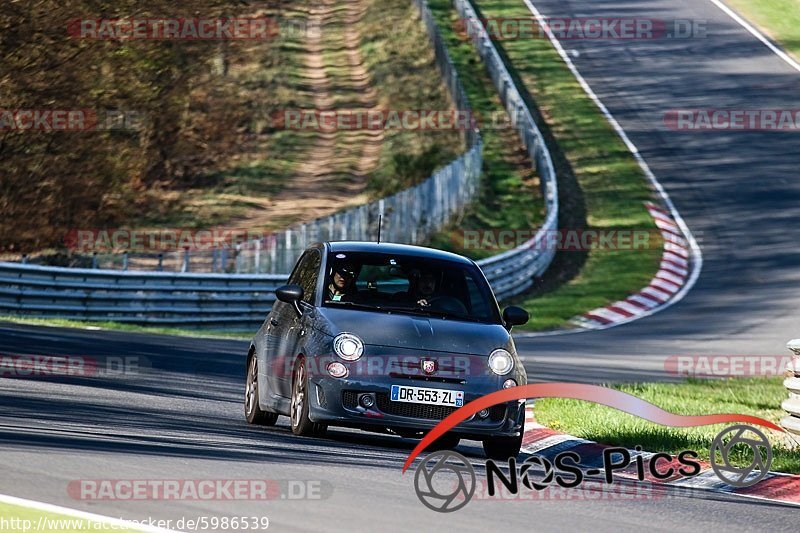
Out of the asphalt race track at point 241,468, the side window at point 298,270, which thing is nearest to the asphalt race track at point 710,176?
the side window at point 298,270

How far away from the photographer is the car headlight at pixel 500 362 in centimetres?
1123

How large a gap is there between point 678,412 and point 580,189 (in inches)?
1061

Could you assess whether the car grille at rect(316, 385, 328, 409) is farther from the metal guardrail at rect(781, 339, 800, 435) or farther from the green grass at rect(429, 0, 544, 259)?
the green grass at rect(429, 0, 544, 259)

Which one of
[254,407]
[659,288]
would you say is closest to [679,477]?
[254,407]

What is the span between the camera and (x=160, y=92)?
40250mm

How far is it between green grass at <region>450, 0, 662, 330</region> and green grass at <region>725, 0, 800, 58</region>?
8.68 meters

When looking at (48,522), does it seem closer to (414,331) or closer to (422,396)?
(422,396)

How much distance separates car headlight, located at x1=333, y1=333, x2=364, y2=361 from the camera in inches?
436

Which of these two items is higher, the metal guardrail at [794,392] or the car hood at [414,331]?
the car hood at [414,331]

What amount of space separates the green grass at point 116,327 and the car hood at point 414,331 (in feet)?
36.6

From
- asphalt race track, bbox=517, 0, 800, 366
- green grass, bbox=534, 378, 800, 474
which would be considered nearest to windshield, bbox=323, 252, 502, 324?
green grass, bbox=534, 378, 800, 474

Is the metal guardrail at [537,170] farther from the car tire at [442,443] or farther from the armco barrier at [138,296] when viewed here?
the car tire at [442,443]

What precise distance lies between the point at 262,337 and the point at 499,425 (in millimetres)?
2630

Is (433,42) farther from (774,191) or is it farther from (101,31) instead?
(101,31)
